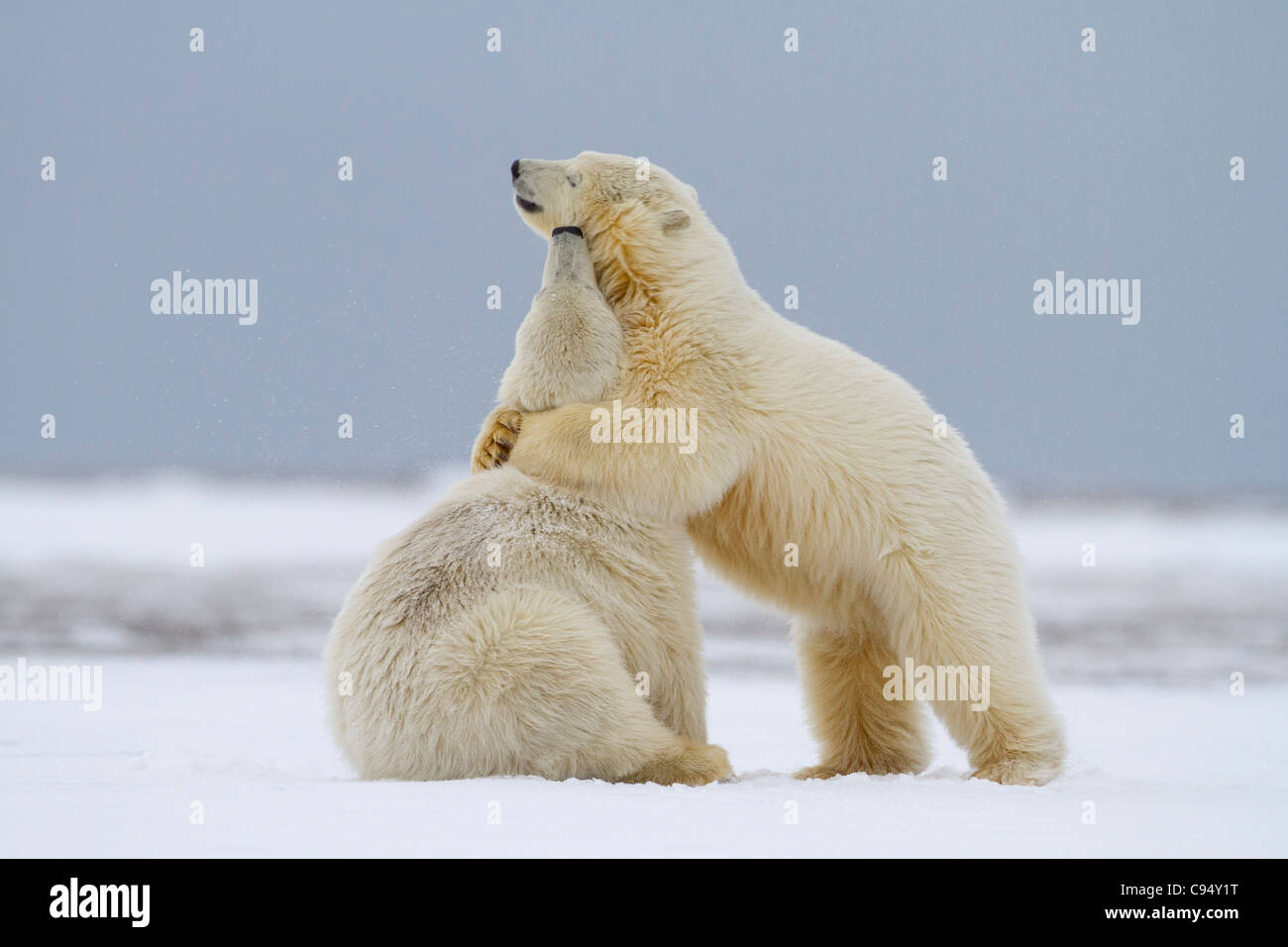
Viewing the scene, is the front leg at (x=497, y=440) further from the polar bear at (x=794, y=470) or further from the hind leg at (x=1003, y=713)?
the hind leg at (x=1003, y=713)

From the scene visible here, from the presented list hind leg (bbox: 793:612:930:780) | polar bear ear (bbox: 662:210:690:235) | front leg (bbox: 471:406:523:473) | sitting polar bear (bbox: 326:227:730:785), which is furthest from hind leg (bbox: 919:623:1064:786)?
polar bear ear (bbox: 662:210:690:235)

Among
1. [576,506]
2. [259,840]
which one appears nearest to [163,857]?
[259,840]

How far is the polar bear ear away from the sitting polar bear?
1.69 ft

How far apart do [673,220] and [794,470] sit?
4.02 feet

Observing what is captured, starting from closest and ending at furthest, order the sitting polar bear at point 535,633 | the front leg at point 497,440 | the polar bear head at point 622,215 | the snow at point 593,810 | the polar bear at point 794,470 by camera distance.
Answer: the snow at point 593,810, the sitting polar bear at point 535,633, the polar bear at point 794,470, the front leg at point 497,440, the polar bear head at point 622,215

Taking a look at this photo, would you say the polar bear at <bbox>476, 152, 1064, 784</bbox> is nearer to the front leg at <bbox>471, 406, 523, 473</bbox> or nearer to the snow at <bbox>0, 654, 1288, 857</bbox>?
the front leg at <bbox>471, 406, 523, 473</bbox>

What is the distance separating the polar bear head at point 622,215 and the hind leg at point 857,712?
1.67 m

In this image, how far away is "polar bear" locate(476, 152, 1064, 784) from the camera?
5.19m

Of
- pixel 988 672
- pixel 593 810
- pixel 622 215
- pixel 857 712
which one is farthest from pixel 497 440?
pixel 988 672

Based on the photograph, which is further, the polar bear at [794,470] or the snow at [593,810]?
the polar bear at [794,470]

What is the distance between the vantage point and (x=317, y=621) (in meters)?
14.3

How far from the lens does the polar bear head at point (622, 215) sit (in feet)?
18.6

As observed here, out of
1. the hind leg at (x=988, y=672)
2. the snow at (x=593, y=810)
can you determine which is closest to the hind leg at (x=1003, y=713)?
the hind leg at (x=988, y=672)

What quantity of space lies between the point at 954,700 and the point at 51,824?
3.26 m
